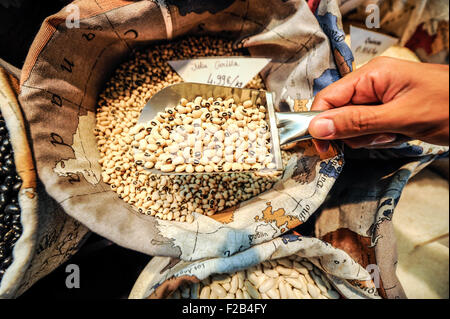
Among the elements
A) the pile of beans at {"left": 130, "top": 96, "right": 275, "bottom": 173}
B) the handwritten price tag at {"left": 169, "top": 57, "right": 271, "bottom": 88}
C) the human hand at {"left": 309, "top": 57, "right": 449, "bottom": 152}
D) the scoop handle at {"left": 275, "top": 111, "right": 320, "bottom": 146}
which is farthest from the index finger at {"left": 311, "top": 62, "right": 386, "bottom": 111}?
the handwritten price tag at {"left": 169, "top": 57, "right": 271, "bottom": 88}

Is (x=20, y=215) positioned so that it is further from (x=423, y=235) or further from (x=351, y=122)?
(x=423, y=235)

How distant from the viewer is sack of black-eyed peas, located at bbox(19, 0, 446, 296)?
2.70ft

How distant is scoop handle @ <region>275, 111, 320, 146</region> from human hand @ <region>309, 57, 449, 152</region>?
46 millimetres

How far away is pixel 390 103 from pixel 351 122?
116mm

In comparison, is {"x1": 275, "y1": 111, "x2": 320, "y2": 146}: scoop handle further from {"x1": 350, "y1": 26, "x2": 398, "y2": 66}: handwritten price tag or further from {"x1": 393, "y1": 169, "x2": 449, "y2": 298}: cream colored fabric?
{"x1": 393, "y1": 169, "x2": 449, "y2": 298}: cream colored fabric

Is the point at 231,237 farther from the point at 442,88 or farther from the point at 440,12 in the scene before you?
the point at 440,12

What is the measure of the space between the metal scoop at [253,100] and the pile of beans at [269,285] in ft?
1.49

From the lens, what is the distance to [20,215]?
771 millimetres

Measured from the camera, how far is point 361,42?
1187 mm

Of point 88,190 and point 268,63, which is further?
point 268,63

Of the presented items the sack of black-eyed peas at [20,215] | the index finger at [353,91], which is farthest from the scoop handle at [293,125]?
the sack of black-eyed peas at [20,215]

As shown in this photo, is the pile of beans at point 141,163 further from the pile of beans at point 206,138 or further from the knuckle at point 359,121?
the knuckle at point 359,121

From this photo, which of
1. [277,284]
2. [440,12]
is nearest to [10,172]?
[277,284]
